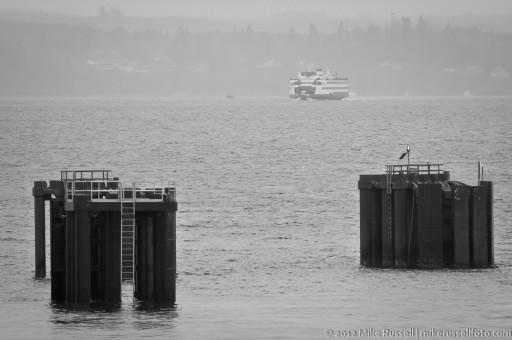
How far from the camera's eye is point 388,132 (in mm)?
160500

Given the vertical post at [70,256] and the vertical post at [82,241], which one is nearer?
the vertical post at [82,241]

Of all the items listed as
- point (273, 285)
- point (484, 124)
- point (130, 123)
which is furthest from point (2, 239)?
point (130, 123)

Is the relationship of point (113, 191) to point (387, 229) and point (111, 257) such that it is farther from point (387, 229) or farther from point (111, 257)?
point (387, 229)

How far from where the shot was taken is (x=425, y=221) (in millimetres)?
44219

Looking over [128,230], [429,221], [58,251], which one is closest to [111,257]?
[128,230]

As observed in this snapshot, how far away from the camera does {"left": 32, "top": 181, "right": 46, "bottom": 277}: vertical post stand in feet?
142

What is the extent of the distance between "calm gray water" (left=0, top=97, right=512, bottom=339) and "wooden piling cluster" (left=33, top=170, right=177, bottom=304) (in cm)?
62

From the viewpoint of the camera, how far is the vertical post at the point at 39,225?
142 ft

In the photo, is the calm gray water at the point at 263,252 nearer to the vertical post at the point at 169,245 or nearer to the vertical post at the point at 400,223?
the vertical post at the point at 400,223

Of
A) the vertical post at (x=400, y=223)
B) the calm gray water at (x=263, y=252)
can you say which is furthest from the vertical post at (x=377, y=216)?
the calm gray water at (x=263, y=252)

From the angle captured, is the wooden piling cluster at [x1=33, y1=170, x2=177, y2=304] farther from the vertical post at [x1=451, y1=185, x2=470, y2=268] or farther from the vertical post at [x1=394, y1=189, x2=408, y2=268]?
the vertical post at [x1=451, y1=185, x2=470, y2=268]

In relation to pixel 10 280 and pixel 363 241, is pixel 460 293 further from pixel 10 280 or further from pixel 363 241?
pixel 10 280

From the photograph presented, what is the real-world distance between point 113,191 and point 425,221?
1038cm

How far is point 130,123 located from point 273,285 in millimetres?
150495
